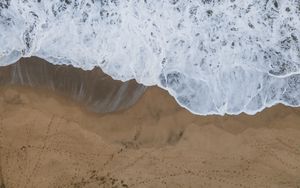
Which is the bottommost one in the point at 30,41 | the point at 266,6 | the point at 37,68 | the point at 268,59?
the point at 37,68

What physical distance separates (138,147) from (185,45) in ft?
4.15

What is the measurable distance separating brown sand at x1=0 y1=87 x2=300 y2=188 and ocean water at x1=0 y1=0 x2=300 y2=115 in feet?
0.88

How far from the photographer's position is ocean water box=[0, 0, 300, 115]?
12.1ft

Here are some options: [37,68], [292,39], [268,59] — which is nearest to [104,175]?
[37,68]

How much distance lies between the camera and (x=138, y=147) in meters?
A: 3.61

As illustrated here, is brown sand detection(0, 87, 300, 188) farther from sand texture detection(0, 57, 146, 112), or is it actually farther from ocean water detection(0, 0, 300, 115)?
ocean water detection(0, 0, 300, 115)

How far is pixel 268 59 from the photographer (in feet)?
12.2

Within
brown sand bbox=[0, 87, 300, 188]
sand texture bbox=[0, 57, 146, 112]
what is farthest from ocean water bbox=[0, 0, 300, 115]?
brown sand bbox=[0, 87, 300, 188]

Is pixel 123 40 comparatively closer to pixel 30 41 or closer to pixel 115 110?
pixel 115 110

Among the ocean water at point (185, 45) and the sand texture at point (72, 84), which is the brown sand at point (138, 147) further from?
the ocean water at point (185, 45)

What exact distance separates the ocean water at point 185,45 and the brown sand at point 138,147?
27 cm

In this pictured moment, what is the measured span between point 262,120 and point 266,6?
4.28ft

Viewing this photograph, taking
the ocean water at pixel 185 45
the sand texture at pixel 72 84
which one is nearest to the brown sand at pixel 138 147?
the sand texture at pixel 72 84

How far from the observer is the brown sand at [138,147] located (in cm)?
358
